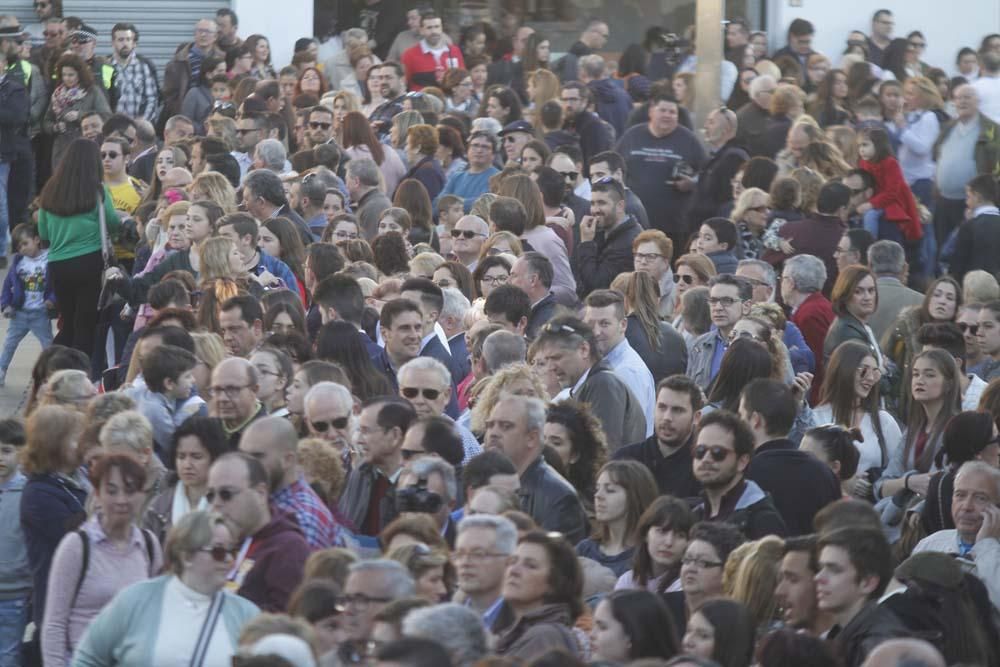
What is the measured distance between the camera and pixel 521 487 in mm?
7113

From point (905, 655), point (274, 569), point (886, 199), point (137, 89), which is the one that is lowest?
point (137, 89)

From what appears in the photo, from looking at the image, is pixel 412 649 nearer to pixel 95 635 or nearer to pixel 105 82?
pixel 95 635

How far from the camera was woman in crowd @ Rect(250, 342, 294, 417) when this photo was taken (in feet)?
26.4

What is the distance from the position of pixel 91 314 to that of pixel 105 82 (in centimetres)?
587

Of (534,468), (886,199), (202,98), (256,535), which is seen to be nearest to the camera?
(256,535)

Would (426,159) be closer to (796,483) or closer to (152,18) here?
(796,483)

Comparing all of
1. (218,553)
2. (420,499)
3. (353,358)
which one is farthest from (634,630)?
(353,358)

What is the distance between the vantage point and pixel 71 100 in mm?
16562

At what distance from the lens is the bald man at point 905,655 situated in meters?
4.82

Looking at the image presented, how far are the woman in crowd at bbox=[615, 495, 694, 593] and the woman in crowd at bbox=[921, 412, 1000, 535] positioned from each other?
4.48ft

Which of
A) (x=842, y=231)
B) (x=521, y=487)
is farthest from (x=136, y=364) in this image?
(x=842, y=231)

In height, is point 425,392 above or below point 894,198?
above

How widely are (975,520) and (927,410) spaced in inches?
64.1

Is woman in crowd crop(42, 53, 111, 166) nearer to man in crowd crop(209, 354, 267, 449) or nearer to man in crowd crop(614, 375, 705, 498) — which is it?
man in crowd crop(209, 354, 267, 449)
